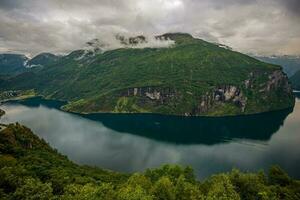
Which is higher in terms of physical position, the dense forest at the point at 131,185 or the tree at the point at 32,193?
the tree at the point at 32,193

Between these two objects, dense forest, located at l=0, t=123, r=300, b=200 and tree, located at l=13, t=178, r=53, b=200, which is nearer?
tree, located at l=13, t=178, r=53, b=200

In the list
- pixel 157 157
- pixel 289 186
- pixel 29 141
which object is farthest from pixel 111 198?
pixel 157 157

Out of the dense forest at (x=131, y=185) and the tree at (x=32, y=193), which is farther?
the dense forest at (x=131, y=185)

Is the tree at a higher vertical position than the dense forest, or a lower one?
higher

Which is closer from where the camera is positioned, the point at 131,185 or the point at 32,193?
the point at 32,193

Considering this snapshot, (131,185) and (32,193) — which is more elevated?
(32,193)

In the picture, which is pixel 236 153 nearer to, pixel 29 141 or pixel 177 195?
pixel 29 141

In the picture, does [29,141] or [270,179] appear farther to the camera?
[29,141]

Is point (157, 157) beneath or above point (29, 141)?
beneath
